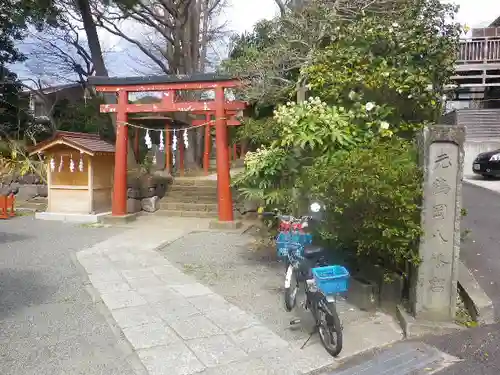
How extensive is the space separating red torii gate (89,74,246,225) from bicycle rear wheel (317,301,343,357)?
7575 mm

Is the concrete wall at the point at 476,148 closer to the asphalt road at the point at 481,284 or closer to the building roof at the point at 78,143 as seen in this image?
the asphalt road at the point at 481,284

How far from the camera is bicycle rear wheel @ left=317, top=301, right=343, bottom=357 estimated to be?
3.94 metres

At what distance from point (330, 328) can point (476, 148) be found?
17.6 meters

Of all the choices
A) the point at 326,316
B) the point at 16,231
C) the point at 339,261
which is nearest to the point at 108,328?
the point at 326,316

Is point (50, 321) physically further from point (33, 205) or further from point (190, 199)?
point (33, 205)

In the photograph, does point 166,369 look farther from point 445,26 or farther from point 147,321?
point 445,26

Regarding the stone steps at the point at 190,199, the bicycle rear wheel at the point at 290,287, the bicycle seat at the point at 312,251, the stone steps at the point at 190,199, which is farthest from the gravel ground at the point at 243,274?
the stone steps at the point at 190,199

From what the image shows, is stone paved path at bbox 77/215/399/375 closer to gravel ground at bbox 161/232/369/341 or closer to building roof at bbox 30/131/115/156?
gravel ground at bbox 161/232/369/341

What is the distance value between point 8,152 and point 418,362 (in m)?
16.7

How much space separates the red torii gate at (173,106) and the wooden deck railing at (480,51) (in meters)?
12.4

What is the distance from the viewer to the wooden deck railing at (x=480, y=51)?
1831 centimetres

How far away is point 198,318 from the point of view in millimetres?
4988

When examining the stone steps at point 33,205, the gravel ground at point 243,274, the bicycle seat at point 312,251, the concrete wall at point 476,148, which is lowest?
the gravel ground at point 243,274

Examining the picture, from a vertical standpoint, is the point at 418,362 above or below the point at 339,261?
below
